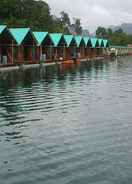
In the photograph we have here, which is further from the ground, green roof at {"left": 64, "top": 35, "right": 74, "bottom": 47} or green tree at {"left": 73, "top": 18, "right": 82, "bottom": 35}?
green tree at {"left": 73, "top": 18, "right": 82, "bottom": 35}

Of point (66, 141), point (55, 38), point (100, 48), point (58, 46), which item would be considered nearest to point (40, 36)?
point (55, 38)

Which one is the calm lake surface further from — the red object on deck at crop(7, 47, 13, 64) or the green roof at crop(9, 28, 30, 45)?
the green roof at crop(9, 28, 30, 45)

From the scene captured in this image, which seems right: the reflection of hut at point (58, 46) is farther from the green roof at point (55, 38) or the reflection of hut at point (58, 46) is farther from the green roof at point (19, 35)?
Answer: the green roof at point (19, 35)

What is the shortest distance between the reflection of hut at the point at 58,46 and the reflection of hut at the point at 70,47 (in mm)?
1060

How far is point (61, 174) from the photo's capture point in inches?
405

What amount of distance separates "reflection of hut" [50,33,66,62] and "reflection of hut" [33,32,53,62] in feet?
2.59

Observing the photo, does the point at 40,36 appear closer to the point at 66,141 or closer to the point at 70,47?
the point at 70,47

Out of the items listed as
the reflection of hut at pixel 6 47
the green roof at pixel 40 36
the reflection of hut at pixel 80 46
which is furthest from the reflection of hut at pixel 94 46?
the reflection of hut at pixel 6 47

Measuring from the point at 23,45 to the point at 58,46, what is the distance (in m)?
12.7

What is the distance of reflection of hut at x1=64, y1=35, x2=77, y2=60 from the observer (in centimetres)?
7800

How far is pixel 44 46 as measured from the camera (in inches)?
2808

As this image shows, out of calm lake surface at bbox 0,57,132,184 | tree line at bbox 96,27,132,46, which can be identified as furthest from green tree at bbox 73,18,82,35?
calm lake surface at bbox 0,57,132,184

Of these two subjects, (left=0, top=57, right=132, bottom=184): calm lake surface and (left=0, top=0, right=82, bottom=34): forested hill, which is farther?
(left=0, top=0, right=82, bottom=34): forested hill

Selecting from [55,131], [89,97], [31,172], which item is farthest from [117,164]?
[89,97]
